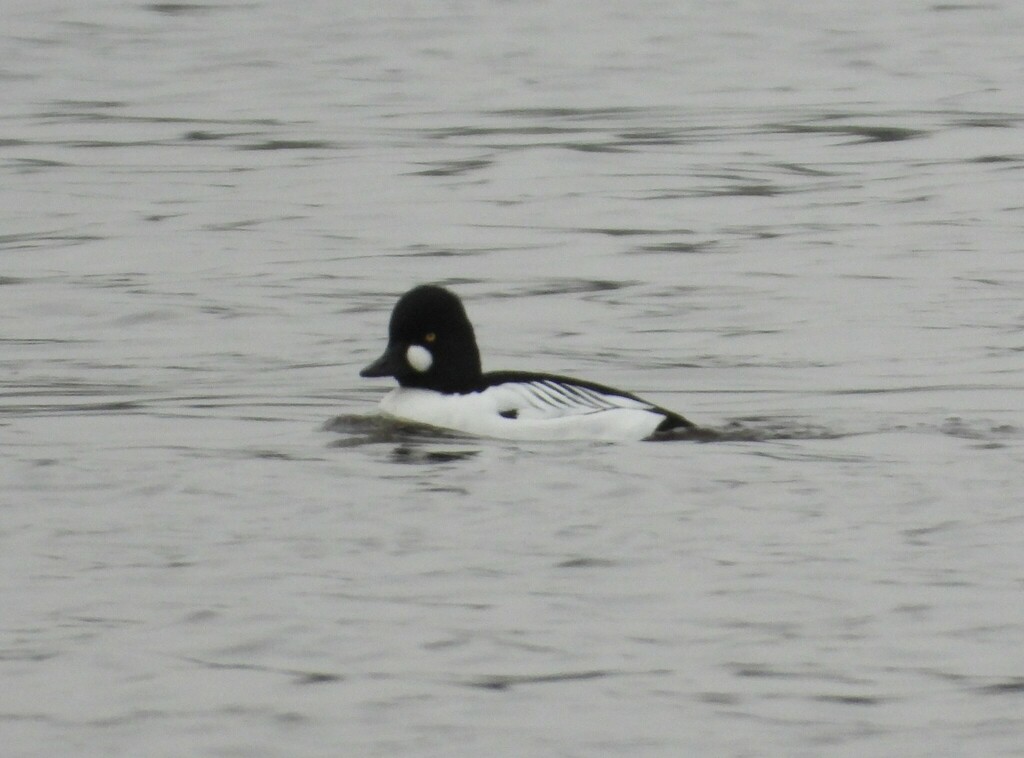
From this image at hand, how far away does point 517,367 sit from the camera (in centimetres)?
1332

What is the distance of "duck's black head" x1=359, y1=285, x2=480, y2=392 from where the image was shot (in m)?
10.8

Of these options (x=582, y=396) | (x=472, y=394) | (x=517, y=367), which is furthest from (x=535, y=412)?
(x=517, y=367)

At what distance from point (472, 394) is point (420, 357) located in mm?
284

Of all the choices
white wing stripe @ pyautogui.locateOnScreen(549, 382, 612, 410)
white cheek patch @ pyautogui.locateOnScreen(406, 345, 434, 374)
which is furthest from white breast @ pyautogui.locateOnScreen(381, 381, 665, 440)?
white cheek patch @ pyautogui.locateOnScreen(406, 345, 434, 374)

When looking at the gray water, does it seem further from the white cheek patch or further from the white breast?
the white cheek patch

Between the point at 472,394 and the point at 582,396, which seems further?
the point at 472,394

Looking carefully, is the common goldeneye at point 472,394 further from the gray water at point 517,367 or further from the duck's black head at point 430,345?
the gray water at point 517,367

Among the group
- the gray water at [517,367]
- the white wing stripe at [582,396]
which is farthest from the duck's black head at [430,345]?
the white wing stripe at [582,396]

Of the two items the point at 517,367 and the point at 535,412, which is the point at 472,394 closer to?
the point at 535,412

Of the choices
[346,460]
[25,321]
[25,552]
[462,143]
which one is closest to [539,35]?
[462,143]

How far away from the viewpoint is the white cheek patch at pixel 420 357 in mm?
10797

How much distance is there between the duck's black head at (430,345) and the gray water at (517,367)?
0.93 feet

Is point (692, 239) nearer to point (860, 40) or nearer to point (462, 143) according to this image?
point (462, 143)

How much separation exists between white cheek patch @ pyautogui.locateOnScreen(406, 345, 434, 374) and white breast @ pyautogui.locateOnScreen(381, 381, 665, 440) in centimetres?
13
